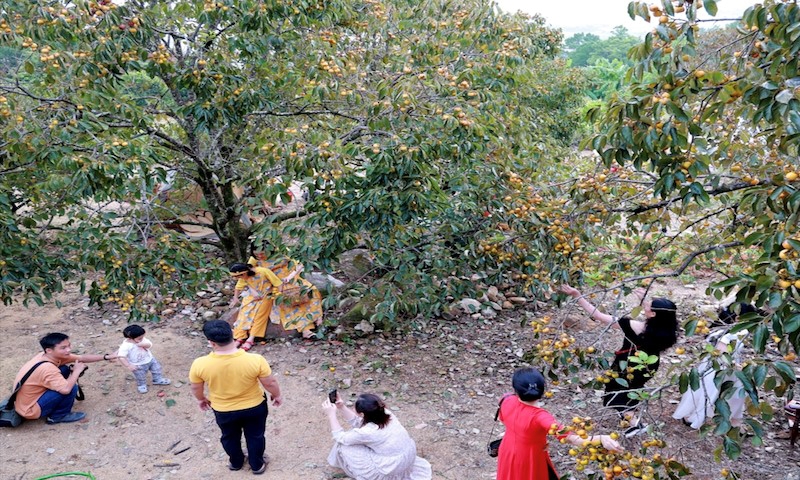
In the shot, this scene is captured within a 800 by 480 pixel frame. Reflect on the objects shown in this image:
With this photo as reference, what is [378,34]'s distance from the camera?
646 centimetres

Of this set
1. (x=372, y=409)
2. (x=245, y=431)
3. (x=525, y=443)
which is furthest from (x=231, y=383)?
(x=525, y=443)

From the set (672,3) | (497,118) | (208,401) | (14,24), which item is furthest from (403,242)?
(14,24)

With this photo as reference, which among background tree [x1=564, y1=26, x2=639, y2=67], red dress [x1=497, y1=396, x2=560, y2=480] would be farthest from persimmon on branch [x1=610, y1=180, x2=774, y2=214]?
background tree [x1=564, y1=26, x2=639, y2=67]

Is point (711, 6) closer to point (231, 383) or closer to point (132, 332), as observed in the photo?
point (231, 383)

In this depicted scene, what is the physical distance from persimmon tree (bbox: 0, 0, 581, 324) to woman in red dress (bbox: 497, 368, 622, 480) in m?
1.68

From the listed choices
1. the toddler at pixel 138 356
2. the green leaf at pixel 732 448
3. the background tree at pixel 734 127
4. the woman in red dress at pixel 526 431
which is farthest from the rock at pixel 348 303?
the green leaf at pixel 732 448

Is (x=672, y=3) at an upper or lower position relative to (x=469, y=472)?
upper

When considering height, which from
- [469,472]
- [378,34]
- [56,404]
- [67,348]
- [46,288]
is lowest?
[469,472]

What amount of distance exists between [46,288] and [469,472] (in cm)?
364

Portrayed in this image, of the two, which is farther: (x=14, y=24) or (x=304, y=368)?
(x=304, y=368)

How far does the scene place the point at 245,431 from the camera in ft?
13.2

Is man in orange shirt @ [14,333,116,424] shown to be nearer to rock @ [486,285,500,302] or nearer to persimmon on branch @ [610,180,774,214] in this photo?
persimmon on branch @ [610,180,774,214]

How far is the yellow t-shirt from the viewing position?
3736mm

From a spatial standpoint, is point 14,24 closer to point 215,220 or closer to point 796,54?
point 215,220
